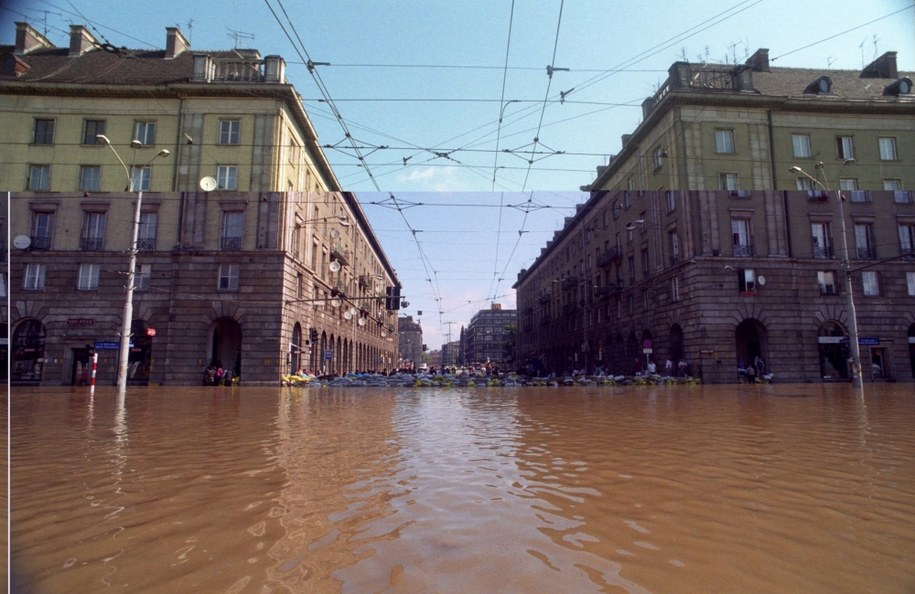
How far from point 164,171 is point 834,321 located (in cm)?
3241

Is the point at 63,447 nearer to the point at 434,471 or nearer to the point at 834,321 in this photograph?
the point at 434,471

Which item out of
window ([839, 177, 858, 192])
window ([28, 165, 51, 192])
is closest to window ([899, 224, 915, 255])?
window ([839, 177, 858, 192])

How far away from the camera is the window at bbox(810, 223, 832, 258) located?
89.5ft

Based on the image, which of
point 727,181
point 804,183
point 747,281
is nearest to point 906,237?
point 747,281

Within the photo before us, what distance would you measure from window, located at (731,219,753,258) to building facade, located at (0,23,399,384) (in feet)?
68.5

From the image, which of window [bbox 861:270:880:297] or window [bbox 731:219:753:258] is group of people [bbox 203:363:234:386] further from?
window [bbox 861:270:880:297]

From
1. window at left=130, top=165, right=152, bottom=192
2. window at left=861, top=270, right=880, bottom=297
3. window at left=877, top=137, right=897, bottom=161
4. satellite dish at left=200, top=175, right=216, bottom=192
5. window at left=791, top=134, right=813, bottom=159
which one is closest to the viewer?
window at left=130, top=165, right=152, bottom=192

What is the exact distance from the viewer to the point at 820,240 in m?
27.4

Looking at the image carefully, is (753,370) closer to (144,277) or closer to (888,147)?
(888,147)

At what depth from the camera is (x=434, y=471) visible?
473 cm

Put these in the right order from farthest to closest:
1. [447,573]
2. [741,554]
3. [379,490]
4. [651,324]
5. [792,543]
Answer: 1. [651,324]
2. [379,490]
3. [792,543]
4. [741,554]
5. [447,573]

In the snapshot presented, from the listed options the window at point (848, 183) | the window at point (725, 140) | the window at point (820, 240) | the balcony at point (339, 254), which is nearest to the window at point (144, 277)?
the balcony at point (339, 254)

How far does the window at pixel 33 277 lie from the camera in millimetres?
22938

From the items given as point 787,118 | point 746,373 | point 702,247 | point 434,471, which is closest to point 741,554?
point 434,471
